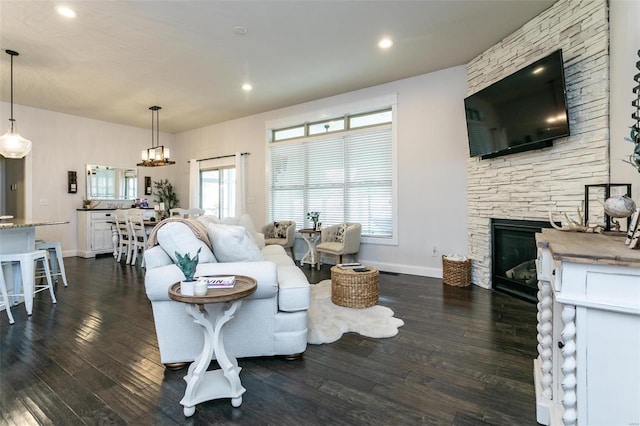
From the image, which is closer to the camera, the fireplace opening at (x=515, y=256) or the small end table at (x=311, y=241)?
the fireplace opening at (x=515, y=256)

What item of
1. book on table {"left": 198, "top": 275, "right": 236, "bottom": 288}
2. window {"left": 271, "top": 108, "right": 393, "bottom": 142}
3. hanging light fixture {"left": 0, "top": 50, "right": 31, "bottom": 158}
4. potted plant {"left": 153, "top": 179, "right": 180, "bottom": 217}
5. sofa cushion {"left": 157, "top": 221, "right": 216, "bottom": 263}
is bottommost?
book on table {"left": 198, "top": 275, "right": 236, "bottom": 288}

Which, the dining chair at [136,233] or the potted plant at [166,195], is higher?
the potted plant at [166,195]

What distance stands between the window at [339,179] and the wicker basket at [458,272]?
1100mm

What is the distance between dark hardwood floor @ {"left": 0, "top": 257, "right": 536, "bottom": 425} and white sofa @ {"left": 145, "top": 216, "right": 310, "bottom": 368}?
0.13 m

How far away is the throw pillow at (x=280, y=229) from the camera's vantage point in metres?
5.77

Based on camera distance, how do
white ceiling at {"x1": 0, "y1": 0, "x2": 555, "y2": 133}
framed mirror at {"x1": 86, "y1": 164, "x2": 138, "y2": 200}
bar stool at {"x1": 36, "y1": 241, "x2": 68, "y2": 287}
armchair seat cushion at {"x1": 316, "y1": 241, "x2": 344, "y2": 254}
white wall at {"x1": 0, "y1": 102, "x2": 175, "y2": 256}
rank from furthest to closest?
framed mirror at {"x1": 86, "y1": 164, "x2": 138, "y2": 200}
white wall at {"x1": 0, "y1": 102, "x2": 175, "y2": 256}
armchair seat cushion at {"x1": 316, "y1": 241, "x2": 344, "y2": 254}
bar stool at {"x1": 36, "y1": 241, "x2": 68, "y2": 287}
white ceiling at {"x1": 0, "y1": 0, "x2": 555, "y2": 133}

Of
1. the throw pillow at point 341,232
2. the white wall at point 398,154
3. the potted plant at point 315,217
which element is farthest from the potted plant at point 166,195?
the throw pillow at point 341,232

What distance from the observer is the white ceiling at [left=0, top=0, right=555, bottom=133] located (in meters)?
3.05

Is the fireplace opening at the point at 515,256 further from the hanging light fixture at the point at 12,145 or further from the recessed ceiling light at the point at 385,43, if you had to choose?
the hanging light fixture at the point at 12,145

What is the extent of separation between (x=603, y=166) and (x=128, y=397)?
3.98 meters

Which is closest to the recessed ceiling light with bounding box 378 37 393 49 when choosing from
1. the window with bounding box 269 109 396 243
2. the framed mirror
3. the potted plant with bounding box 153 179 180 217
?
Answer: the window with bounding box 269 109 396 243

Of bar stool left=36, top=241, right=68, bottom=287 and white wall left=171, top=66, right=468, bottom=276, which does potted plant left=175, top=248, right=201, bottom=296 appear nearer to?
bar stool left=36, top=241, right=68, bottom=287

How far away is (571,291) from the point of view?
1115mm

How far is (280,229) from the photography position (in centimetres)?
585
